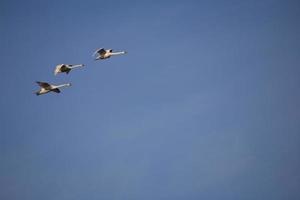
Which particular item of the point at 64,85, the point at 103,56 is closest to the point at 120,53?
the point at 103,56

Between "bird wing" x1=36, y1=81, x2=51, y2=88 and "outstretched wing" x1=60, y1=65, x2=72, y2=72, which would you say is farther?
"bird wing" x1=36, y1=81, x2=51, y2=88

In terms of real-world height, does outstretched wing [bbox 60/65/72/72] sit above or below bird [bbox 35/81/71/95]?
above

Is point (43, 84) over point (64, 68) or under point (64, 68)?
under

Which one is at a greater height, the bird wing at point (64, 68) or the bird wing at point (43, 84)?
the bird wing at point (64, 68)

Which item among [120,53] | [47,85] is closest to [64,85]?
[47,85]

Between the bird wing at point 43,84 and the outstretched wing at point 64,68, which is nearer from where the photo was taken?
the outstretched wing at point 64,68

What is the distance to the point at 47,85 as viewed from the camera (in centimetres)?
8500

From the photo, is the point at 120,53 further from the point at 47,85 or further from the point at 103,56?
the point at 47,85

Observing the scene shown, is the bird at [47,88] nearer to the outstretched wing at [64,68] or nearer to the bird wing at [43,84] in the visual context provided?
the bird wing at [43,84]

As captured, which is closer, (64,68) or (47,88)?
(64,68)

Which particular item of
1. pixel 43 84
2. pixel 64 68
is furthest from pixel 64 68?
pixel 43 84

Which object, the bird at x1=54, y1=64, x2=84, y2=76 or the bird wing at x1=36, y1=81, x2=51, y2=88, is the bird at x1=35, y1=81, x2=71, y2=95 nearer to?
the bird wing at x1=36, y1=81, x2=51, y2=88

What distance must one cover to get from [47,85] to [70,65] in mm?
4186

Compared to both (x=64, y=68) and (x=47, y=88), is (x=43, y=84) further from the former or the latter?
(x=64, y=68)
